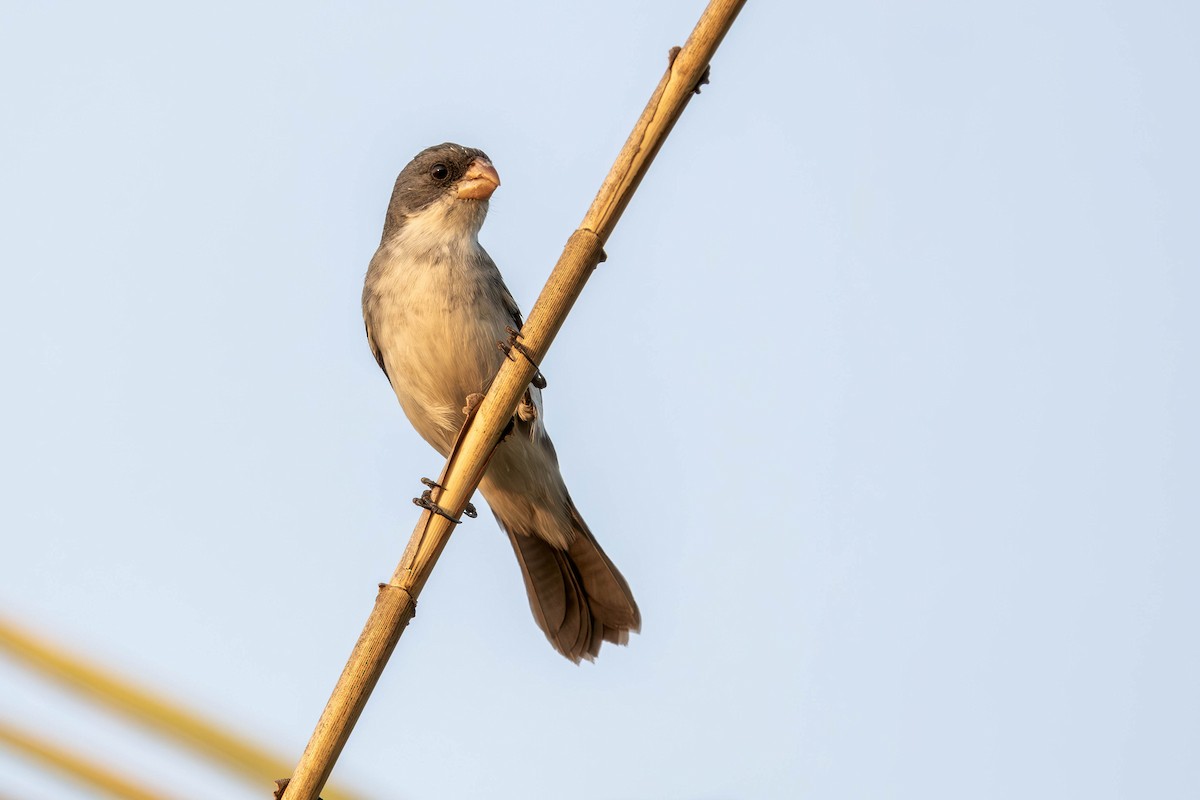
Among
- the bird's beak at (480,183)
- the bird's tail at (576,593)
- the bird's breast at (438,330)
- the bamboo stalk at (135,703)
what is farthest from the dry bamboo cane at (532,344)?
the bird's tail at (576,593)

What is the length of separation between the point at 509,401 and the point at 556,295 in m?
0.26

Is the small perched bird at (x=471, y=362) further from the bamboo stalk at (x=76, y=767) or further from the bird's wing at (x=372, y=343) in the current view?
the bamboo stalk at (x=76, y=767)

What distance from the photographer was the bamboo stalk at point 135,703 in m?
1.78

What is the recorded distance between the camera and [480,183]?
6.14 m

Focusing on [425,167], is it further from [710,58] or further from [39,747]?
[39,747]

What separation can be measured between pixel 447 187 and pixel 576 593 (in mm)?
2166

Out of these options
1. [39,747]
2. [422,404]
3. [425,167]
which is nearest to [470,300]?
[422,404]

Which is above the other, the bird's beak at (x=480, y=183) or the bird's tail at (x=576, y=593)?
the bird's beak at (x=480, y=183)

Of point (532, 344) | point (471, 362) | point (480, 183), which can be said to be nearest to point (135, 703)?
point (532, 344)

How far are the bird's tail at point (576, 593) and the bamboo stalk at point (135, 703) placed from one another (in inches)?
183

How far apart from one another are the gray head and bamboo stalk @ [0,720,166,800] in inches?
178

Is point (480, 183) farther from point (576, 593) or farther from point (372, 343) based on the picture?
point (576, 593)

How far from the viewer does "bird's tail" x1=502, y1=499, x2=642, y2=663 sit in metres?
6.50

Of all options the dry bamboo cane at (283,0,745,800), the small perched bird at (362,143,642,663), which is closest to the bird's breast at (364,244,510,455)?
the small perched bird at (362,143,642,663)
